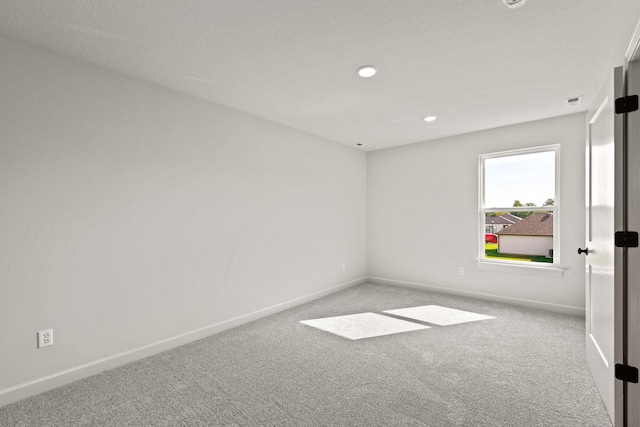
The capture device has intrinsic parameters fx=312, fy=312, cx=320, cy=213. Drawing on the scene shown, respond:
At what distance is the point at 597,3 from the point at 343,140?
133 inches

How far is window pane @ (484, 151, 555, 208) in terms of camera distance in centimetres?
405

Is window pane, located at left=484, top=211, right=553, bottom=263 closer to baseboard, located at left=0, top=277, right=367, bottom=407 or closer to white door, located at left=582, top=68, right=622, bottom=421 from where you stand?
white door, located at left=582, top=68, right=622, bottom=421

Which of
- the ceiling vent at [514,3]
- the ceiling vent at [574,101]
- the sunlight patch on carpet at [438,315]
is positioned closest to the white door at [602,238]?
the ceiling vent at [514,3]

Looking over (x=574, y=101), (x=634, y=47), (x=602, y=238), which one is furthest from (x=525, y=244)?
(x=634, y=47)

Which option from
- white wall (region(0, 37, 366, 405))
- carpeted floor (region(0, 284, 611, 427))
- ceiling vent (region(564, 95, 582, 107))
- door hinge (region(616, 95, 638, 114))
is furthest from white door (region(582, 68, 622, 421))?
white wall (region(0, 37, 366, 405))

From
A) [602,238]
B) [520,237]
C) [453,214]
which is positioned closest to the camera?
[602,238]

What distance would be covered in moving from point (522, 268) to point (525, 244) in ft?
1.12

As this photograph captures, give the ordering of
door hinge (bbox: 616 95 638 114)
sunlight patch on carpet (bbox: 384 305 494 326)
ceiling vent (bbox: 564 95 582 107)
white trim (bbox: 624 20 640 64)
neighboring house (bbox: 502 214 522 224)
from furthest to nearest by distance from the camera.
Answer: neighboring house (bbox: 502 214 522 224), sunlight patch on carpet (bbox: 384 305 494 326), ceiling vent (bbox: 564 95 582 107), door hinge (bbox: 616 95 638 114), white trim (bbox: 624 20 640 64)

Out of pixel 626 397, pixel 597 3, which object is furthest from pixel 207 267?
pixel 597 3

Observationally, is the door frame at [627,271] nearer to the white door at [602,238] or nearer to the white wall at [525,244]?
the white door at [602,238]

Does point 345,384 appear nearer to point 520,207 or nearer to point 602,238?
point 602,238

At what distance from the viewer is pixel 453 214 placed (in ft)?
15.5

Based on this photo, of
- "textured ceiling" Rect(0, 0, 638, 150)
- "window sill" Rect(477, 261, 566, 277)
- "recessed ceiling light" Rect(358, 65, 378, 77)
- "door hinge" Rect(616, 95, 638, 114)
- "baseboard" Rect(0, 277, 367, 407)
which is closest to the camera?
"door hinge" Rect(616, 95, 638, 114)

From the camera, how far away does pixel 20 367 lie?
2.15 metres
